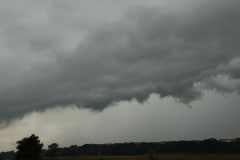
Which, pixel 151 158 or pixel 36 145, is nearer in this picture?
pixel 151 158

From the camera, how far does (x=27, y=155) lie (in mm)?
145500

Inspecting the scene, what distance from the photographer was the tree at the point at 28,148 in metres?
145

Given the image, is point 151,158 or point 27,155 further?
point 27,155

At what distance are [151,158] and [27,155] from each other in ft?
141

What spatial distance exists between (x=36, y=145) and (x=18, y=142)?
6.61 m

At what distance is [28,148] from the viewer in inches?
5748

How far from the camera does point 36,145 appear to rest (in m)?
147

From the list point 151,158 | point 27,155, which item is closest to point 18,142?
point 27,155

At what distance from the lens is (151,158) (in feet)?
442

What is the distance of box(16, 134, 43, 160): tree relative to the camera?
145 metres

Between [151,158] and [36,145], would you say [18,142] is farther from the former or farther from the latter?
[151,158]

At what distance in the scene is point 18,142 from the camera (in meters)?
148

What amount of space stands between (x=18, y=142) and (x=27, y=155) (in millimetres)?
6212

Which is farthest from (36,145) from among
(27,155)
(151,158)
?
(151,158)
